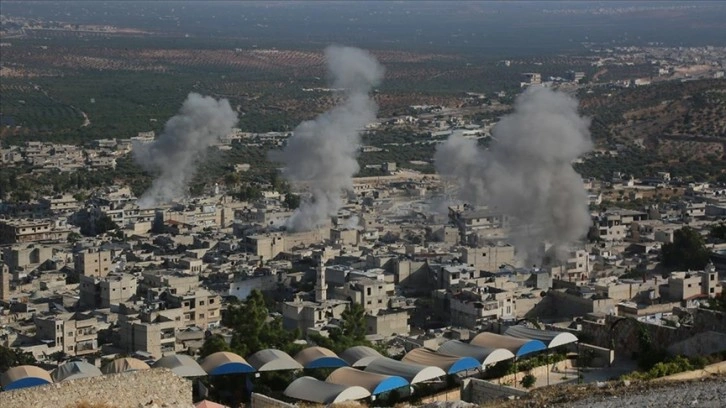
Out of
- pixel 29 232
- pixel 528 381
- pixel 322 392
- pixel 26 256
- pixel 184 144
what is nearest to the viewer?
pixel 322 392

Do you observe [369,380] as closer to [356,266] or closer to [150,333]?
[150,333]

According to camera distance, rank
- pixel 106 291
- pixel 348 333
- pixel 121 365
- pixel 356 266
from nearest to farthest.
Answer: pixel 121 365
pixel 348 333
pixel 106 291
pixel 356 266

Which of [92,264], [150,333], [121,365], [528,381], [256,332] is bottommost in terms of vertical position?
[92,264]

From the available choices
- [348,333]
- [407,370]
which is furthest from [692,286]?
[407,370]

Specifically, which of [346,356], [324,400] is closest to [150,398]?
[324,400]

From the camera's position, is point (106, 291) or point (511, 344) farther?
point (106, 291)

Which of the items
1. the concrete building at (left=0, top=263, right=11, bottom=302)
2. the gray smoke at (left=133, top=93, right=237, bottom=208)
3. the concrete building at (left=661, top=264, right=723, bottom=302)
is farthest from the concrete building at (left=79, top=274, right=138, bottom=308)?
the gray smoke at (left=133, top=93, right=237, bottom=208)

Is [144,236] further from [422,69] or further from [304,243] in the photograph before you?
[422,69]
